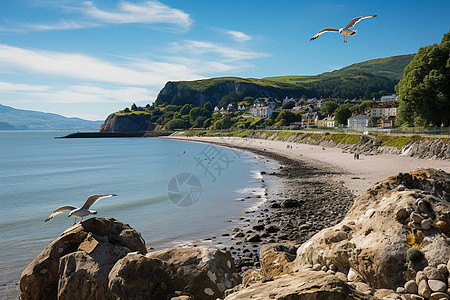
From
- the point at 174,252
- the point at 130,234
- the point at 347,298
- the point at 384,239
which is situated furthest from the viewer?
the point at 130,234

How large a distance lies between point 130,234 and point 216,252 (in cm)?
303

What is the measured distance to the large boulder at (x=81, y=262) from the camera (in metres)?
7.27

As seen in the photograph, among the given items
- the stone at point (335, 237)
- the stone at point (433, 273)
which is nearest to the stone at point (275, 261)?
the stone at point (335, 237)

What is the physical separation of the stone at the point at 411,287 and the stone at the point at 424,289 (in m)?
0.11

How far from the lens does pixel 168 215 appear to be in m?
23.2

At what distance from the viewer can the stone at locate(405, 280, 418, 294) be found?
605 centimetres

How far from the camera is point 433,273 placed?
237 inches

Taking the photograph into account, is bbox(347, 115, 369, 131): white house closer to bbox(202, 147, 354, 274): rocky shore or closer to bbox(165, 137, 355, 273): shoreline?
bbox(202, 147, 354, 274): rocky shore

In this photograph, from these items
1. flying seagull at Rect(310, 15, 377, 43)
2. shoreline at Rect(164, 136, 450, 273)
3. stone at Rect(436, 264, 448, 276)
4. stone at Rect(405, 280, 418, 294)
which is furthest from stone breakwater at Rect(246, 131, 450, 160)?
stone at Rect(405, 280, 418, 294)

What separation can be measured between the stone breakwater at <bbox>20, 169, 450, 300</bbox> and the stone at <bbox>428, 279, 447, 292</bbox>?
0.02 meters

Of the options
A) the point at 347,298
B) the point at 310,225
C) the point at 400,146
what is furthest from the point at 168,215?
the point at 400,146

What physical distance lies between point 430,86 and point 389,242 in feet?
168

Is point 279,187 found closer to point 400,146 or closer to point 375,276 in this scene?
point 375,276

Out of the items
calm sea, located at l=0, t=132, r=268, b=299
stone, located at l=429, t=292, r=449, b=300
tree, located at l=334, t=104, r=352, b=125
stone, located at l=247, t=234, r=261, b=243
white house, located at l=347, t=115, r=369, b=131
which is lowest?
calm sea, located at l=0, t=132, r=268, b=299
